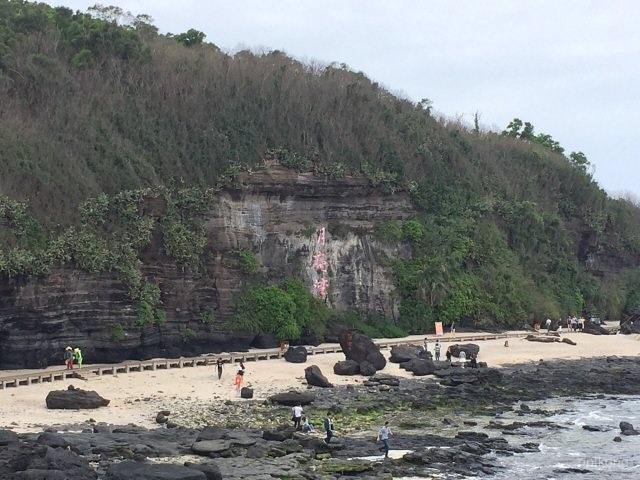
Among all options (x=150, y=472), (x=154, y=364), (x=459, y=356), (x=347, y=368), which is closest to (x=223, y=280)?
(x=154, y=364)

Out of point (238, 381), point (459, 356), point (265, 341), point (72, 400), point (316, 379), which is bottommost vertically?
point (72, 400)

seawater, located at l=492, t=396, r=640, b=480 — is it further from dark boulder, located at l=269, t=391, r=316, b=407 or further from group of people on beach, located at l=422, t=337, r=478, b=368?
dark boulder, located at l=269, t=391, r=316, b=407

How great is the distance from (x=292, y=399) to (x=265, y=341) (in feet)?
47.6

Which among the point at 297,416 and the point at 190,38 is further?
the point at 190,38

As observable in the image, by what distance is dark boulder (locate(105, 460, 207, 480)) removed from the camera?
2264cm

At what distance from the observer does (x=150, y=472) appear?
22.8 m

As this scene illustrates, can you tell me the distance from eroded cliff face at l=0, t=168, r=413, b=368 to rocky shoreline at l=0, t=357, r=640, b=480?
10.6 metres

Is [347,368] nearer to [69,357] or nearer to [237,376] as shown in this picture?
[237,376]

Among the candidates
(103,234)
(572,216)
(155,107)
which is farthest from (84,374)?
(572,216)

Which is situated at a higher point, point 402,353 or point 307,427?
point 402,353

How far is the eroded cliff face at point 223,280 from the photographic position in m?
41.9

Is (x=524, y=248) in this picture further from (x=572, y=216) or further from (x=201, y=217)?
(x=201, y=217)

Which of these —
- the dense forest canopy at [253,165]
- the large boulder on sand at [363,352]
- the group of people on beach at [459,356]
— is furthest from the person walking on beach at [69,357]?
the group of people on beach at [459,356]

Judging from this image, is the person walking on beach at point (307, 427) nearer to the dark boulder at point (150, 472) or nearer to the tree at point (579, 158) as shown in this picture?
the dark boulder at point (150, 472)
